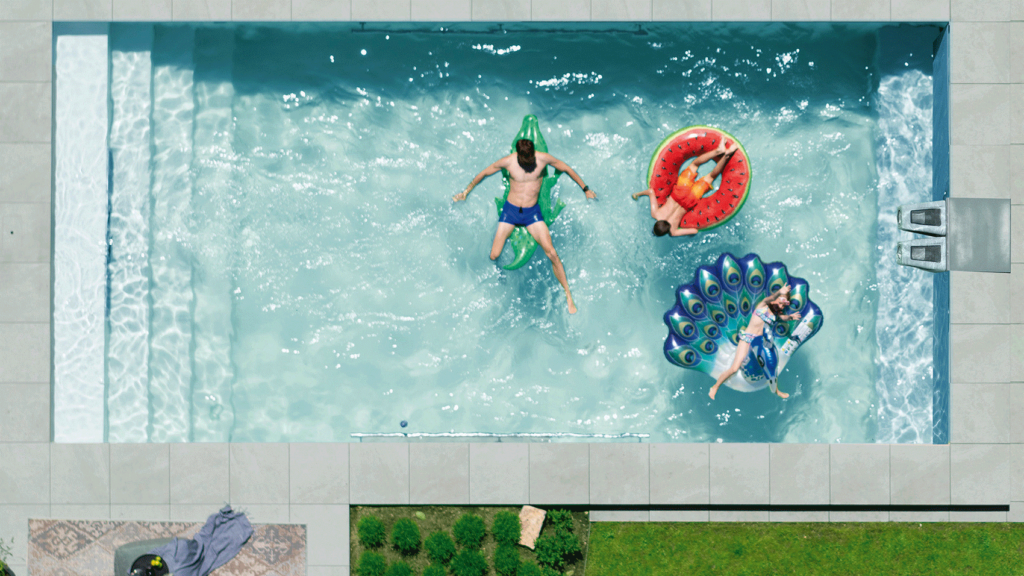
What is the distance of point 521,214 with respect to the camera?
8.53m

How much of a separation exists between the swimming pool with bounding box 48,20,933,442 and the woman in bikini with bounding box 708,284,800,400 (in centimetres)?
90

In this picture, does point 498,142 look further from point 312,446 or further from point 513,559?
point 513,559

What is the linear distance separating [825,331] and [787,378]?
79 cm

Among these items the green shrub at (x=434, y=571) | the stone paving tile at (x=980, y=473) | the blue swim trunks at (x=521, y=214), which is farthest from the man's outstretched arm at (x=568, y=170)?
the stone paving tile at (x=980, y=473)

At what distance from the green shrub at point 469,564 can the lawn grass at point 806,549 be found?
133 centimetres

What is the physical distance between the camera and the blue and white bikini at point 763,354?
8.12 m

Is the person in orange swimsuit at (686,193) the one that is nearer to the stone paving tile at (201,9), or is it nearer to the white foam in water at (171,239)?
the stone paving tile at (201,9)

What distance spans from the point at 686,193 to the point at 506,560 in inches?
193

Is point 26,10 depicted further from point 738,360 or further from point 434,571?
point 738,360

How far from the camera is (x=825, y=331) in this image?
8945 millimetres

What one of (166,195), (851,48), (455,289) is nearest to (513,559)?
(455,289)

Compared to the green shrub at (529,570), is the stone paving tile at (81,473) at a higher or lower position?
higher

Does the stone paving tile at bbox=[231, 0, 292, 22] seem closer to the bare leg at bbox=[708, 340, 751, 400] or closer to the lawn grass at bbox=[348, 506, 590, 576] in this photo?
the lawn grass at bbox=[348, 506, 590, 576]

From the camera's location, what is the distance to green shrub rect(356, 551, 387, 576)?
818 cm
